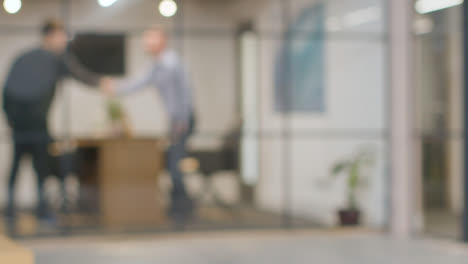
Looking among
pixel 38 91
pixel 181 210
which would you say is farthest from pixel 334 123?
pixel 38 91

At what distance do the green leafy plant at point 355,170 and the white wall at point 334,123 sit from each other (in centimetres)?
8

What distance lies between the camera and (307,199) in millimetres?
8445

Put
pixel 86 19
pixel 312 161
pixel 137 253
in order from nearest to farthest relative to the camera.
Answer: pixel 137 253
pixel 86 19
pixel 312 161

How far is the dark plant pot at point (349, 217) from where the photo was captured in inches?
331

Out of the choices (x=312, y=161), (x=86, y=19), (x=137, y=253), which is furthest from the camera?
(x=312, y=161)

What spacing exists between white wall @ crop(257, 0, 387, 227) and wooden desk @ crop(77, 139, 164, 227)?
3.93 feet

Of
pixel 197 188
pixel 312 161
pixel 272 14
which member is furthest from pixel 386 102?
pixel 197 188

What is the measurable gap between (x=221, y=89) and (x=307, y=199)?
1616 mm

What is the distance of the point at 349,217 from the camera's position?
8.42m

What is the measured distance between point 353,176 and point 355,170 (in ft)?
0.24

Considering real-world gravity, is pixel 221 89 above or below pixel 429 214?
above

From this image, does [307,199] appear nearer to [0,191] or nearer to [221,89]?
[221,89]

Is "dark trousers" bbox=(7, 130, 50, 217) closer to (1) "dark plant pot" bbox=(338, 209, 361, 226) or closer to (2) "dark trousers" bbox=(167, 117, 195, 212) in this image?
(2) "dark trousers" bbox=(167, 117, 195, 212)

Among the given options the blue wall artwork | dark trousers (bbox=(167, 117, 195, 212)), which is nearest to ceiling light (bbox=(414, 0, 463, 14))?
the blue wall artwork
